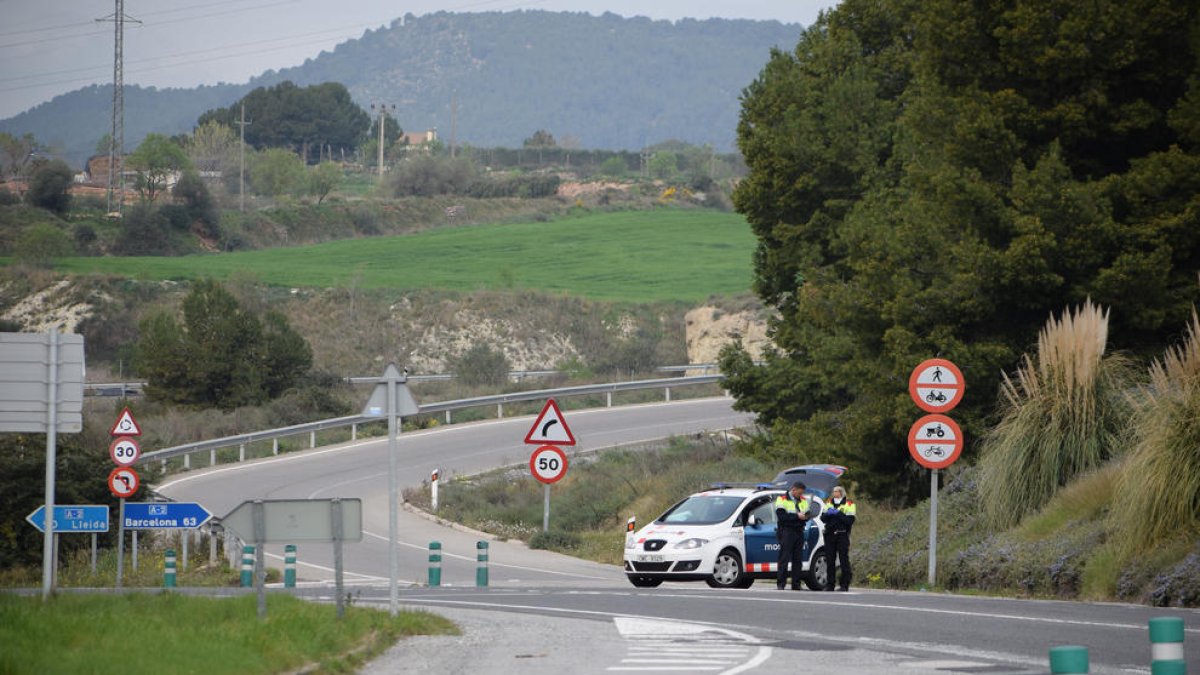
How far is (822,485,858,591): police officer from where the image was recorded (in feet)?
74.5

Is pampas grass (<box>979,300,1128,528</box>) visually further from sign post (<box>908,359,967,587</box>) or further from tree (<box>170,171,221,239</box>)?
tree (<box>170,171,221,239</box>)

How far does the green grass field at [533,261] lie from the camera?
96875 mm

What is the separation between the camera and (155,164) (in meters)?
123

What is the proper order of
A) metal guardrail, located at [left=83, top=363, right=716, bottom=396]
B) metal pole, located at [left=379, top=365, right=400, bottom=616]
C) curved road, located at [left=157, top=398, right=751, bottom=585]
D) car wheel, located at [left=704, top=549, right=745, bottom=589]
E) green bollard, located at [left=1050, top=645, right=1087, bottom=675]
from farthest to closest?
metal guardrail, located at [left=83, top=363, right=716, bottom=396] < curved road, located at [left=157, top=398, right=751, bottom=585] < car wheel, located at [left=704, top=549, right=745, bottom=589] < metal pole, located at [left=379, top=365, right=400, bottom=616] < green bollard, located at [left=1050, top=645, right=1087, bottom=675]

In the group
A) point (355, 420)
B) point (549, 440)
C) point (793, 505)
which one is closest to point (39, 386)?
point (793, 505)

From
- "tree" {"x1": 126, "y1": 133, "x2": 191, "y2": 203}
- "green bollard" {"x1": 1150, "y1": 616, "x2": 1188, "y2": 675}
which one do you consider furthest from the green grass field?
"green bollard" {"x1": 1150, "y1": 616, "x2": 1188, "y2": 675}

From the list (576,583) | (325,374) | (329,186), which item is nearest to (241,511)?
(576,583)

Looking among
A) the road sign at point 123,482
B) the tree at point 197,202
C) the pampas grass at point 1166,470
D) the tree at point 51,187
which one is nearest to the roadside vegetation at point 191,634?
the pampas grass at point 1166,470

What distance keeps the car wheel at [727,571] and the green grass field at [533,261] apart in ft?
224

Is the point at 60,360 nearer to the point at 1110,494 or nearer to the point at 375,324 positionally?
the point at 1110,494

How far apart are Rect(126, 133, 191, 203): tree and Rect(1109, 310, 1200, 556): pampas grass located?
4339 inches

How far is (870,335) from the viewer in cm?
3081

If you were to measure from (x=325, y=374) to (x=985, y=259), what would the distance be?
4312 cm

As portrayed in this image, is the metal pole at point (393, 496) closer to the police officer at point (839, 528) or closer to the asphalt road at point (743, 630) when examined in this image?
the asphalt road at point (743, 630)
